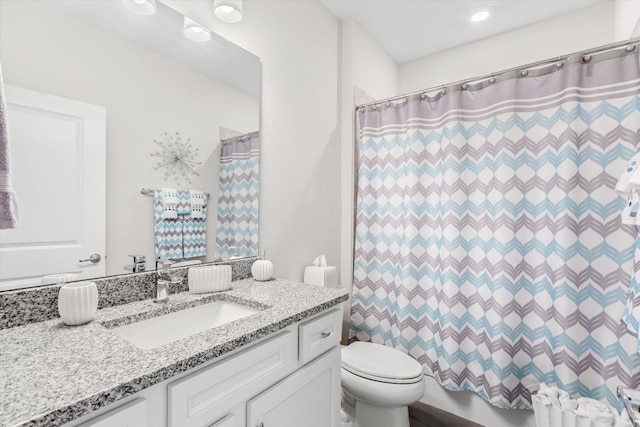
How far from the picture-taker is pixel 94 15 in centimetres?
101

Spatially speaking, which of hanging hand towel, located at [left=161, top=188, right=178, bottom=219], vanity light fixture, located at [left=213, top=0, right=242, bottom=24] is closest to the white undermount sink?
hanging hand towel, located at [left=161, top=188, right=178, bottom=219]

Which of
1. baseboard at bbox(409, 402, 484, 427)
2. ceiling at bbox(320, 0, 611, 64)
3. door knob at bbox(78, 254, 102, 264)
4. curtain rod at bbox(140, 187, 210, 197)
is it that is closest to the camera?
door knob at bbox(78, 254, 102, 264)

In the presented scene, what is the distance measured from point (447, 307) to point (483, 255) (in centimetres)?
36

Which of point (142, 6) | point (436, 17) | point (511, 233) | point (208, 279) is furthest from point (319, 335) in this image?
point (436, 17)

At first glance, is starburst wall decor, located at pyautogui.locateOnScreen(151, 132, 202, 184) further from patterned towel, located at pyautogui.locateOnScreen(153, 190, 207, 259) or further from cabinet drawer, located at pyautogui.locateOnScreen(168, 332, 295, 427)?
cabinet drawer, located at pyautogui.locateOnScreen(168, 332, 295, 427)

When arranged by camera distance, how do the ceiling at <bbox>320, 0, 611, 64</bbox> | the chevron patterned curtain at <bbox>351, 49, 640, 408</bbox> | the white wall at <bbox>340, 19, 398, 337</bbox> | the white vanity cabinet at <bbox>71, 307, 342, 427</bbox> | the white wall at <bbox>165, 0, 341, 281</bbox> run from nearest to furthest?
the white vanity cabinet at <bbox>71, 307, 342, 427</bbox>
the chevron patterned curtain at <bbox>351, 49, 640, 408</bbox>
the white wall at <bbox>165, 0, 341, 281</bbox>
the ceiling at <bbox>320, 0, 611, 64</bbox>
the white wall at <bbox>340, 19, 398, 337</bbox>

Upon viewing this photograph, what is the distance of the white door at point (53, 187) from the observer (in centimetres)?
87

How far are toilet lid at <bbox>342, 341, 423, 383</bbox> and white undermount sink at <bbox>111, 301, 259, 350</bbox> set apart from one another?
0.75 m

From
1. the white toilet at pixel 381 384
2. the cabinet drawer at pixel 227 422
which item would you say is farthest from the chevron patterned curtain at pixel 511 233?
the cabinet drawer at pixel 227 422

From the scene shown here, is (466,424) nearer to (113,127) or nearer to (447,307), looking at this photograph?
(447,307)

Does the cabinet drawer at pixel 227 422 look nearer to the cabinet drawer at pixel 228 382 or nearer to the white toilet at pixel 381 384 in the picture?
the cabinet drawer at pixel 228 382

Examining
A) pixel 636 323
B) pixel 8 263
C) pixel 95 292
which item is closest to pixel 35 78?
pixel 8 263

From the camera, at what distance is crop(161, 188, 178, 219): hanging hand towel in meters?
1.20

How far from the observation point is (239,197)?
1490 millimetres
